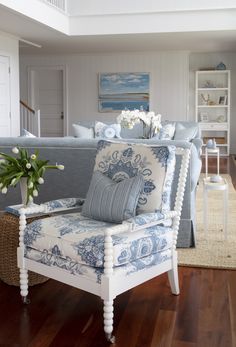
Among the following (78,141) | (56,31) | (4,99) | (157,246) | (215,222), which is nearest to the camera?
(157,246)

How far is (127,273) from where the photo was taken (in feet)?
8.38

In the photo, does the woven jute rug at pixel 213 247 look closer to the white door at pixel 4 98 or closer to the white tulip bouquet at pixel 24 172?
the white tulip bouquet at pixel 24 172

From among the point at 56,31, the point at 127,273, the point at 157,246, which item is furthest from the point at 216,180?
the point at 56,31

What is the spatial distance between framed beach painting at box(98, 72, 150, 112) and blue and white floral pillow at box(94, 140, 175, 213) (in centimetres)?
878

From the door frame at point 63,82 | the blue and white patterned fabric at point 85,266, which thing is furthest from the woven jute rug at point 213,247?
the door frame at point 63,82

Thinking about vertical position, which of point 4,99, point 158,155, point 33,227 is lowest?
point 33,227

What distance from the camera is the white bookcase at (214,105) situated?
11.2 metres

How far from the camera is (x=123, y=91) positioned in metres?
11.8

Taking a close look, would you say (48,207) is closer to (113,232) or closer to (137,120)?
(113,232)

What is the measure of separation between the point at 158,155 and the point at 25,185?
0.88m

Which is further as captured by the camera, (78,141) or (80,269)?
(78,141)

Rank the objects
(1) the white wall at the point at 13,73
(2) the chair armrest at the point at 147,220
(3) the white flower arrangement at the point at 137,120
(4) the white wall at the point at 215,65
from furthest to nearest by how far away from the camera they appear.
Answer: (4) the white wall at the point at 215,65, (1) the white wall at the point at 13,73, (3) the white flower arrangement at the point at 137,120, (2) the chair armrest at the point at 147,220

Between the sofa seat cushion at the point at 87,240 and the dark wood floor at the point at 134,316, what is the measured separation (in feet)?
1.16

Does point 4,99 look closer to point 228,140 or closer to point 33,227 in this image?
point 228,140
